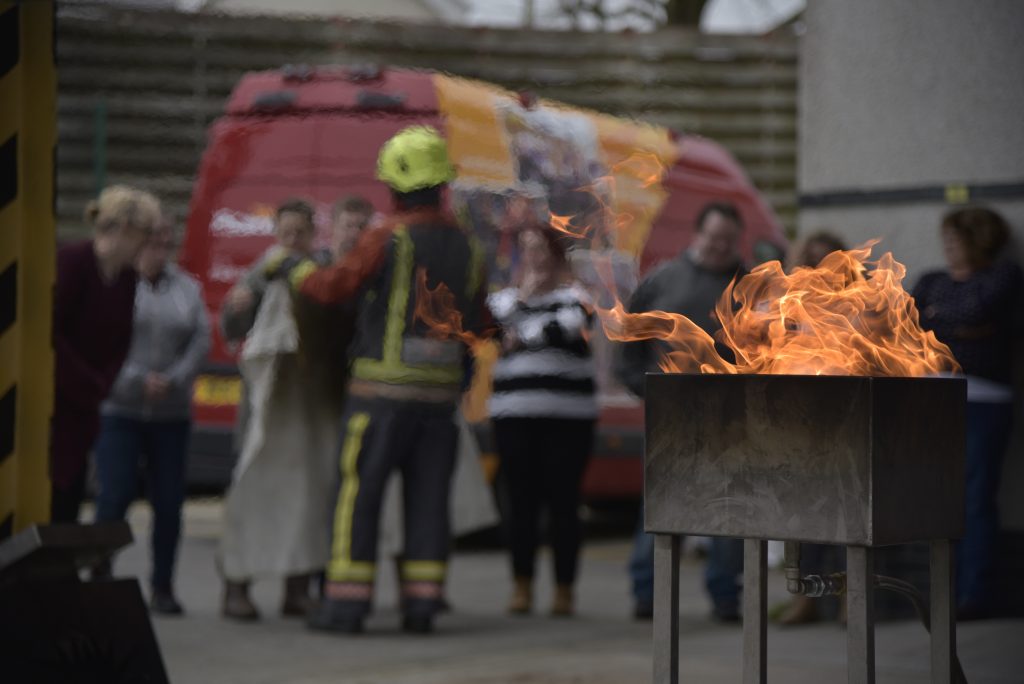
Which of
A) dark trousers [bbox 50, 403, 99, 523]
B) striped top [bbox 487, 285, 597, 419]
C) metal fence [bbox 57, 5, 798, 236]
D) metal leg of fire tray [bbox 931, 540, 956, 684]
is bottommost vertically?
metal leg of fire tray [bbox 931, 540, 956, 684]

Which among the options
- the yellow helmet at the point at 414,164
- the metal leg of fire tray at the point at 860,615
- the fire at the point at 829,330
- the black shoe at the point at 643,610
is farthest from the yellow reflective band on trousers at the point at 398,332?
the metal leg of fire tray at the point at 860,615

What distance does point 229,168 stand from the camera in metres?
11.2

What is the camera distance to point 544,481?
29.4 ft

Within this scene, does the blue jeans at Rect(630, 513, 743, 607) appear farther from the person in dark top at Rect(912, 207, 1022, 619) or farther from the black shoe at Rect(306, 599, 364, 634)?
the black shoe at Rect(306, 599, 364, 634)

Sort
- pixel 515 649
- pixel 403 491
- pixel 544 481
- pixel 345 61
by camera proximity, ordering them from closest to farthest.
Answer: pixel 515 649 < pixel 403 491 < pixel 544 481 < pixel 345 61

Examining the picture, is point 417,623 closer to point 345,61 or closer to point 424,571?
point 424,571

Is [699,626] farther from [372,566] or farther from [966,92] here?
[966,92]

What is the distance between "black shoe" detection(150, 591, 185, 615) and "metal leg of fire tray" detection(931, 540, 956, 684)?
4657 millimetres

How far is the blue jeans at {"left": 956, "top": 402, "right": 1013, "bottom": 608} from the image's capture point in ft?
26.2

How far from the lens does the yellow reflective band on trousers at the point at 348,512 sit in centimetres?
793

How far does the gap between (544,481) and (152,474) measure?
1839mm

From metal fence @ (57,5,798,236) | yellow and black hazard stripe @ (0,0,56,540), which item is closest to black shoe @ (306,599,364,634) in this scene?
yellow and black hazard stripe @ (0,0,56,540)

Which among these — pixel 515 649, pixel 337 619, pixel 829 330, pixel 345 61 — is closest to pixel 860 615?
pixel 829 330

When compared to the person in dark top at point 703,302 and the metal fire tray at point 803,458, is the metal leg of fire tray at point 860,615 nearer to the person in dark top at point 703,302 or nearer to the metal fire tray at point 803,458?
the metal fire tray at point 803,458
